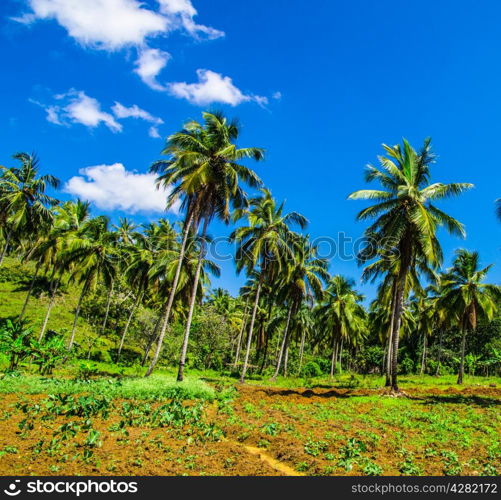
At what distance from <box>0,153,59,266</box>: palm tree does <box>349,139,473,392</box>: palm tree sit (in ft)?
71.3

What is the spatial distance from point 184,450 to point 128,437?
1574mm

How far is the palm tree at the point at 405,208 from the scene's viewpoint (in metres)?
18.8

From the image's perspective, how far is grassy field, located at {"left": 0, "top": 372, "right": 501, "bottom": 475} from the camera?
23.7 ft

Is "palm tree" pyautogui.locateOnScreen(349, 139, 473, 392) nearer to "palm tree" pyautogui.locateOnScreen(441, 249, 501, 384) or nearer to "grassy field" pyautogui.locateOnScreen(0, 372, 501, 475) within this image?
"grassy field" pyautogui.locateOnScreen(0, 372, 501, 475)

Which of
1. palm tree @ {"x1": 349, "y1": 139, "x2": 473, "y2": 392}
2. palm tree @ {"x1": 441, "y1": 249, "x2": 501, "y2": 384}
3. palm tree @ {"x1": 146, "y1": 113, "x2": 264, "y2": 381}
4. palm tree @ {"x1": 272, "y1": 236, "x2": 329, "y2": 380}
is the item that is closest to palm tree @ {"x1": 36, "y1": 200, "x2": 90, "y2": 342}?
palm tree @ {"x1": 146, "y1": 113, "x2": 264, "y2": 381}

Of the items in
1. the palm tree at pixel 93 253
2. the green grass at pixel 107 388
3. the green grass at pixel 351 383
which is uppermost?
the palm tree at pixel 93 253

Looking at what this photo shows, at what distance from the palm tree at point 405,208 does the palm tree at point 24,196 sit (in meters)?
21.7

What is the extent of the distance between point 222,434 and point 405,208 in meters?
14.7

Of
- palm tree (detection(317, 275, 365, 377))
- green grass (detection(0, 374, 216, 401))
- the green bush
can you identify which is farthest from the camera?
the green bush

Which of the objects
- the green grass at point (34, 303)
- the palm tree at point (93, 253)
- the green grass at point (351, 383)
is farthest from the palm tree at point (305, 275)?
the green grass at point (34, 303)

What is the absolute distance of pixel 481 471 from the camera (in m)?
7.55

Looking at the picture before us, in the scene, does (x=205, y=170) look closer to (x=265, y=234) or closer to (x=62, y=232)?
(x=265, y=234)

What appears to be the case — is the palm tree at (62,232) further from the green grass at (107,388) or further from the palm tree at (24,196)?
the green grass at (107,388)

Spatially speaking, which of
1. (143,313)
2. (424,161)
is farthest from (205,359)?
(424,161)
